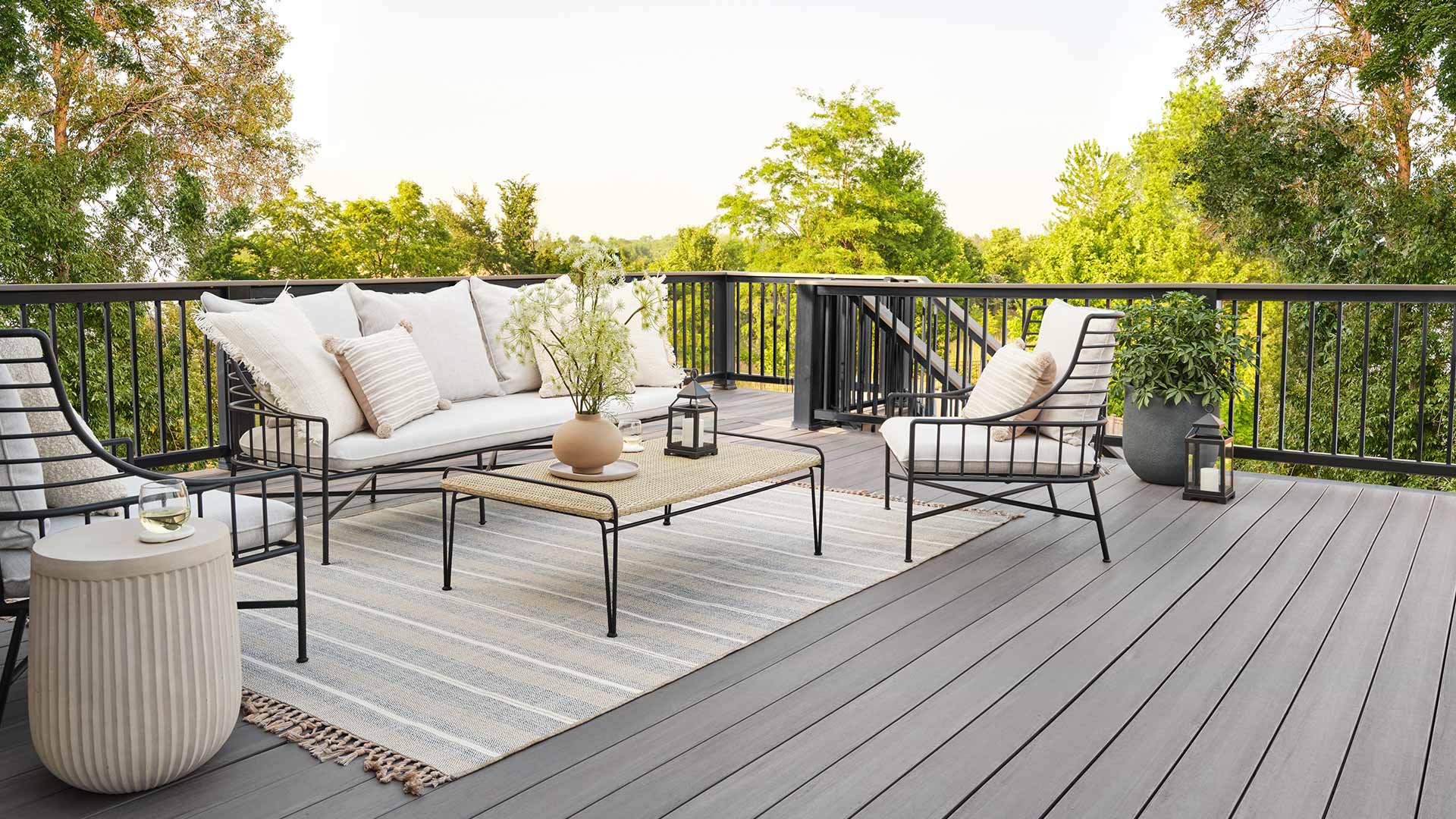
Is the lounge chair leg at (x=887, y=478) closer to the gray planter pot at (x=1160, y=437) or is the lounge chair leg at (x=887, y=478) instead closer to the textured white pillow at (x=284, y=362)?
the gray planter pot at (x=1160, y=437)

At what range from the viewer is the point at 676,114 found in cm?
2075

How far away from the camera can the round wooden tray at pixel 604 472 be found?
3.37 meters

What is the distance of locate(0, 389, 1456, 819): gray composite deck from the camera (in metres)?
2.04

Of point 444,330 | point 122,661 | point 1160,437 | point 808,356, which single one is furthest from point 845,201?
point 122,661

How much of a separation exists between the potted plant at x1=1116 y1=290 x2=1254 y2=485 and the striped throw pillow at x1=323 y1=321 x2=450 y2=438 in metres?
3.21

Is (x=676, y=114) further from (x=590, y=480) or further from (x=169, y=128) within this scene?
(x=590, y=480)

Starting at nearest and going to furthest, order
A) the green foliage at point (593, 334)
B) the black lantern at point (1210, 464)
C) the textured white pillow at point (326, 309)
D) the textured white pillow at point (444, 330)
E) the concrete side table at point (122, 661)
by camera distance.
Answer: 1. the concrete side table at point (122, 661)
2. the green foliage at point (593, 334)
3. the textured white pillow at point (326, 309)
4. the textured white pillow at point (444, 330)
5. the black lantern at point (1210, 464)

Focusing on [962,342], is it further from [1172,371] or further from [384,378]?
[384,378]

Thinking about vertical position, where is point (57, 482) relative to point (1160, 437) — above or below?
above

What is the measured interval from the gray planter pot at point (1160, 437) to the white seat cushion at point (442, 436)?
2498 mm

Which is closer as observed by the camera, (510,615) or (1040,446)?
(510,615)

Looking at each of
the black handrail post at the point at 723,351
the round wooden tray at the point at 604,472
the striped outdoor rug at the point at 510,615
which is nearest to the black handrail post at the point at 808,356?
the black handrail post at the point at 723,351

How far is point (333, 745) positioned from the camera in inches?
89.1

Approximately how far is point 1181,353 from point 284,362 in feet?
12.8
